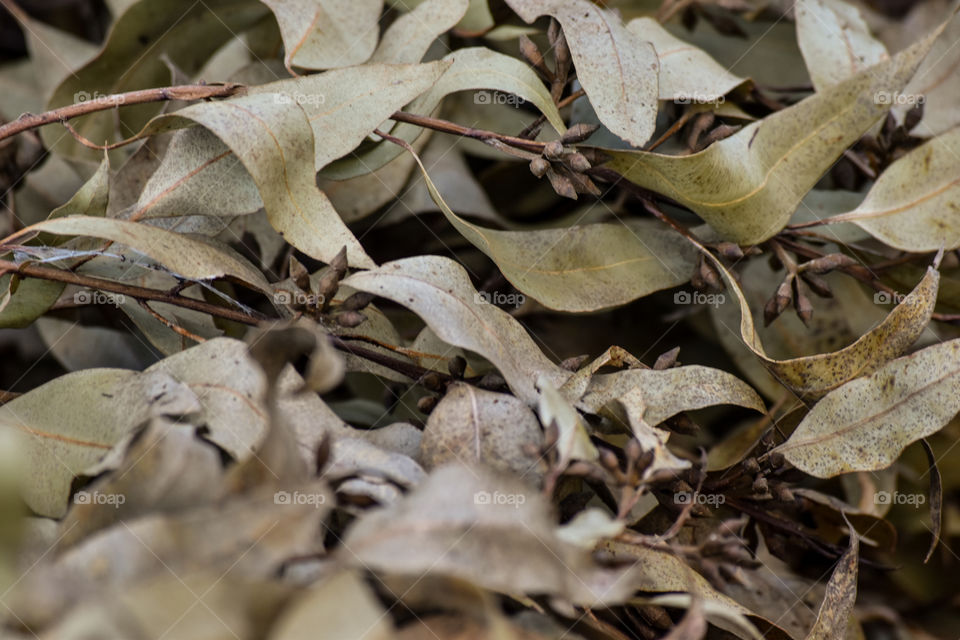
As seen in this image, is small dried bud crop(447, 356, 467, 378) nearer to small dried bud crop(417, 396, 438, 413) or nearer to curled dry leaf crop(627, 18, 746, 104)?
small dried bud crop(417, 396, 438, 413)

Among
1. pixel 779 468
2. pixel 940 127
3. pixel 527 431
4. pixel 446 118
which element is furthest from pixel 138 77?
pixel 940 127

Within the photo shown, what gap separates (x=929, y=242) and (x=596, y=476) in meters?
0.49

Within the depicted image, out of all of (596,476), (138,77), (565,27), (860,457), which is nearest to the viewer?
(596,476)

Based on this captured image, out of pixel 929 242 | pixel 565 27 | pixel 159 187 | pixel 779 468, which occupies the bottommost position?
pixel 779 468

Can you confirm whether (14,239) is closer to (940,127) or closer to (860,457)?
(860,457)

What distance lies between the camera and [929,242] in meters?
0.84
